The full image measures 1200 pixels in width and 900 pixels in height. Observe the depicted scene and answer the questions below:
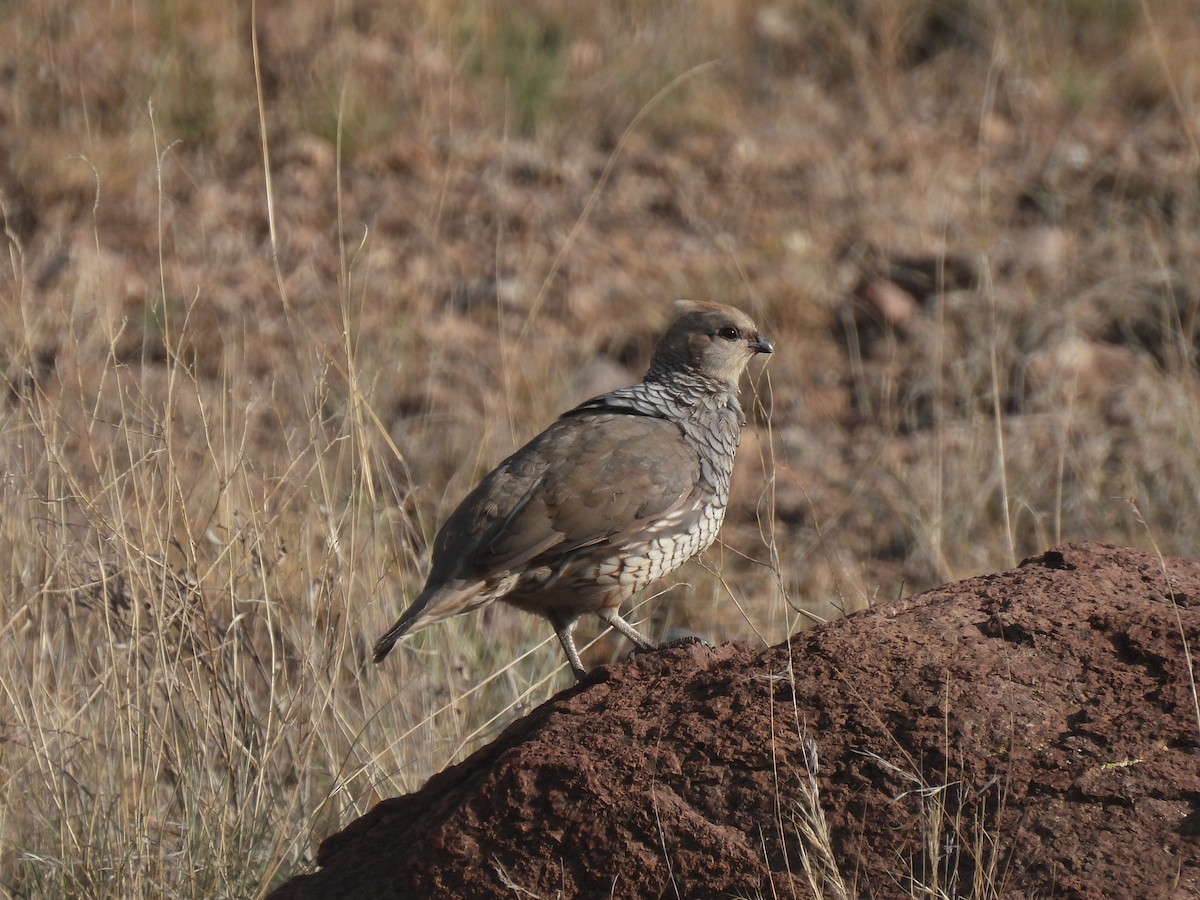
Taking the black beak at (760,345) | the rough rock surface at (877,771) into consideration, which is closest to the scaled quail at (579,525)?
the black beak at (760,345)

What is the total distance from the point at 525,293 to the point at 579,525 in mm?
5254

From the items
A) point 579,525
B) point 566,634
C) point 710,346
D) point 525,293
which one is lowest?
point 525,293

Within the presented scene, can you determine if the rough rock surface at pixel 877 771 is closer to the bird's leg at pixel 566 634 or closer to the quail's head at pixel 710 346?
the bird's leg at pixel 566 634

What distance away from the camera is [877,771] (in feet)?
10.1

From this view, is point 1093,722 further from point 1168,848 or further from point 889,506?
point 889,506

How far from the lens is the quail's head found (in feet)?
17.3

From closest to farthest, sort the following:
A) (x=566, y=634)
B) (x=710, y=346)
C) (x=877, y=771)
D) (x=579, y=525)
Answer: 1. (x=877, y=771)
2. (x=579, y=525)
3. (x=566, y=634)
4. (x=710, y=346)

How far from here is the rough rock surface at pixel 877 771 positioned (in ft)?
9.68

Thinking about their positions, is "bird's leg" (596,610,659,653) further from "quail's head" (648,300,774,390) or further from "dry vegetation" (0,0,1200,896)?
"quail's head" (648,300,774,390)

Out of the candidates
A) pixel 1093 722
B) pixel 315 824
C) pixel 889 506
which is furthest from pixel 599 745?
pixel 889 506

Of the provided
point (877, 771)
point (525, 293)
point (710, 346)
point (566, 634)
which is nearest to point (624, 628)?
point (566, 634)

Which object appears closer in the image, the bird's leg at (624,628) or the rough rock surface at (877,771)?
the rough rock surface at (877,771)

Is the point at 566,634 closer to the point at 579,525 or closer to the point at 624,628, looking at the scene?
the point at 624,628

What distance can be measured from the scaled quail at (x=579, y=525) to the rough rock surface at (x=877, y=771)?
2.94ft
